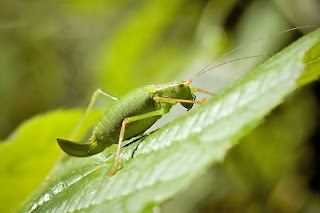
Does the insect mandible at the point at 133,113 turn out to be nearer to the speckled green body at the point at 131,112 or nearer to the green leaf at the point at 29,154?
the speckled green body at the point at 131,112

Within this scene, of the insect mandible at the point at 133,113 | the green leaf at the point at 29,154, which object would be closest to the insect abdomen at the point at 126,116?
the insect mandible at the point at 133,113

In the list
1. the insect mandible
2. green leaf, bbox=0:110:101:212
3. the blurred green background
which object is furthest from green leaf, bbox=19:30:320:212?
the blurred green background

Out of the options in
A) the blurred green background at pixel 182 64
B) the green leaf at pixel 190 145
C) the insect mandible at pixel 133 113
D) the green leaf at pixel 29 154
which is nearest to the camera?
the green leaf at pixel 190 145

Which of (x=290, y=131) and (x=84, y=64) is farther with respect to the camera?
(x=84, y=64)

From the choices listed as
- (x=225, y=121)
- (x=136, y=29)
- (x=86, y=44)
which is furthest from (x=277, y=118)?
(x=86, y=44)

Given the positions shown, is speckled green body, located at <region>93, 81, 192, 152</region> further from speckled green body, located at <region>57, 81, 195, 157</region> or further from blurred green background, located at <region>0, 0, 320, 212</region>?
blurred green background, located at <region>0, 0, 320, 212</region>

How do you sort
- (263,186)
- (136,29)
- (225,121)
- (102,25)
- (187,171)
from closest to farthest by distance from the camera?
(187,171), (225,121), (263,186), (136,29), (102,25)

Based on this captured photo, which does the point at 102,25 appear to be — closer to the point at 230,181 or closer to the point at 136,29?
the point at 136,29
